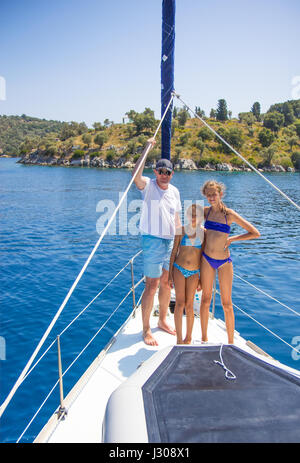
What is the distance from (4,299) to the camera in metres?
7.43

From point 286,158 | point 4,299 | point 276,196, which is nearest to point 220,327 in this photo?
point 4,299

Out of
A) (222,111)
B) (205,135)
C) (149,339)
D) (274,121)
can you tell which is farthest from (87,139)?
(149,339)

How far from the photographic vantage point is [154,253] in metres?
3.82

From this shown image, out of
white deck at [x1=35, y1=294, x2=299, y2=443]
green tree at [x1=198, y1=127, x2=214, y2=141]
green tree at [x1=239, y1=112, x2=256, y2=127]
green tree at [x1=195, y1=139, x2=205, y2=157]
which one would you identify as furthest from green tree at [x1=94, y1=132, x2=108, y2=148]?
white deck at [x1=35, y1=294, x2=299, y2=443]

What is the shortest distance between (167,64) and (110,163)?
73408mm

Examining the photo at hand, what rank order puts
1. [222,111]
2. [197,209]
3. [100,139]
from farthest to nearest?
1. [222,111]
2. [100,139]
3. [197,209]

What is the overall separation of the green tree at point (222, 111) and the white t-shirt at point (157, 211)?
4430 inches

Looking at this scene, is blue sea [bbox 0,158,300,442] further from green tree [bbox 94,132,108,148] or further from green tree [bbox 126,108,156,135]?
green tree [bbox 126,108,156,135]

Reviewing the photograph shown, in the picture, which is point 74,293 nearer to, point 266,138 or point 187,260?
point 187,260

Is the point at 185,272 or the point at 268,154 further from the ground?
the point at 268,154

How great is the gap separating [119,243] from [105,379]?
34.3 ft

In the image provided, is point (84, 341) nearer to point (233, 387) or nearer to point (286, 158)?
point (233, 387)

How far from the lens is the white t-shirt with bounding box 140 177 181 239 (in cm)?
371

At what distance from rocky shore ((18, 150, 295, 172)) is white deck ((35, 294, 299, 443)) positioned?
64.7 meters
